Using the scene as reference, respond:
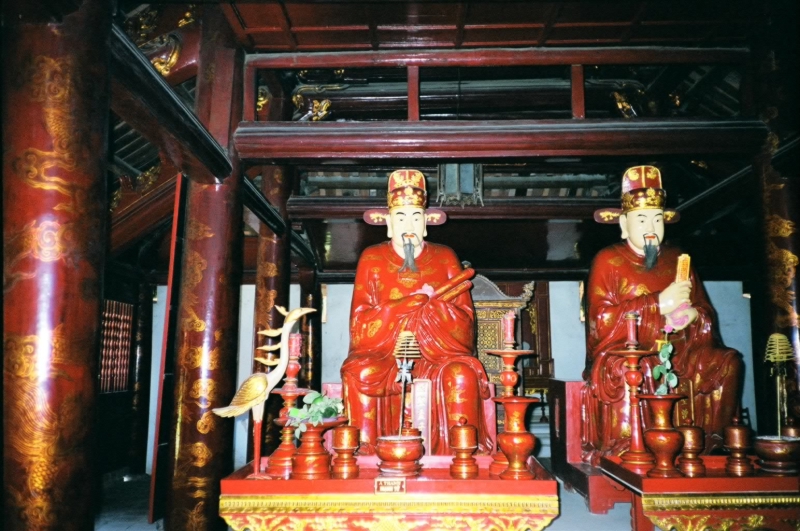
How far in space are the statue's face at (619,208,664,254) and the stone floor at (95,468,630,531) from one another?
2005 mm

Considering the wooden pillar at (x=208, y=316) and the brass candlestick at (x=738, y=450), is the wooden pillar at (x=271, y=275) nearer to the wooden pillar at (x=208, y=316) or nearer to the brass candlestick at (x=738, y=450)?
the wooden pillar at (x=208, y=316)

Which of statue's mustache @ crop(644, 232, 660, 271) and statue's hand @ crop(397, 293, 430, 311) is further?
statue's mustache @ crop(644, 232, 660, 271)

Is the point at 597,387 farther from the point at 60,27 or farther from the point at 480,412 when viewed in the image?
the point at 60,27

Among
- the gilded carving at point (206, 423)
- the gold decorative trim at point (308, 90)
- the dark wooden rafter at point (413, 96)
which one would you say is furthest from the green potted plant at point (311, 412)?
the gold decorative trim at point (308, 90)

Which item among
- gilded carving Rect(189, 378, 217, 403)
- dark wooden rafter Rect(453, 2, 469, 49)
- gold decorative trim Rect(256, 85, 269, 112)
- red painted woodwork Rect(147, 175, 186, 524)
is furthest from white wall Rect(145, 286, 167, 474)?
dark wooden rafter Rect(453, 2, 469, 49)

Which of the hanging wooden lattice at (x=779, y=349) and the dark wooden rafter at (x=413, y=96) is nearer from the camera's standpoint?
the hanging wooden lattice at (x=779, y=349)

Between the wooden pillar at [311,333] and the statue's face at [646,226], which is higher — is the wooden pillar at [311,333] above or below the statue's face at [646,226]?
below

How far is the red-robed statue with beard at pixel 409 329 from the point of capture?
380 centimetres

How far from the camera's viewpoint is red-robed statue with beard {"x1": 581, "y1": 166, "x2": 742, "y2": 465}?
397 centimetres

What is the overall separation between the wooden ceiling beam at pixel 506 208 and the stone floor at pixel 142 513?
9.29 ft

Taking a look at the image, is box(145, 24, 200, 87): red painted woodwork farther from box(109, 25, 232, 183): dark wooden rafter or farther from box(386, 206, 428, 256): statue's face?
box(386, 206, 428, 256): statue's face

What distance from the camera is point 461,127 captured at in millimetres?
4227

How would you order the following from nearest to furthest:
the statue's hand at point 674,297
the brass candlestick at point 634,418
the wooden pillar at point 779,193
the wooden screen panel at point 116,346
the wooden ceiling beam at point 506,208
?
1. the brass candlestick at point 634,418
2. the wooden pillar at point 779,193
3. the statue's hand at point 674,297
4. the wooden ceiling beam at point 506,208
5. the wooden screen panel at point 116,346

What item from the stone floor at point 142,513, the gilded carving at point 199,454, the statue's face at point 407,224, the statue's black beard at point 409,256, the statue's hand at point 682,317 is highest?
the statue's face at point 407,224
